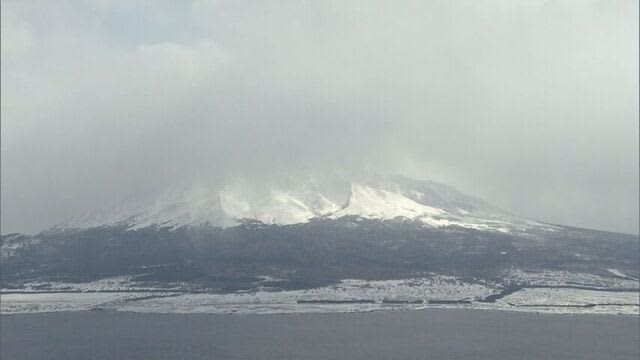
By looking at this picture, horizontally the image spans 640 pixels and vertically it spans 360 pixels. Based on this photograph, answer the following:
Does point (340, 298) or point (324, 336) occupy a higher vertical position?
point (340, 298)

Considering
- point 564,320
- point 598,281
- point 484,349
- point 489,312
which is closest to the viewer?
point 484,349

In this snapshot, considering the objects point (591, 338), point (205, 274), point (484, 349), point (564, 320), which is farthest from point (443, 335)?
point (205, 274)

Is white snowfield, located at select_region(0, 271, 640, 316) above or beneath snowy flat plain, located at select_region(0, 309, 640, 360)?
above

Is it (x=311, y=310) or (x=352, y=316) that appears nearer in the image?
(x=352, y=316)

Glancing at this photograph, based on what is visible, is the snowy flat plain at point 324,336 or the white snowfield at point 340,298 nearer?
the snowy flat plain at point 324,336

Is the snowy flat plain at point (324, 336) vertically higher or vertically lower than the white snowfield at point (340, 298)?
lower

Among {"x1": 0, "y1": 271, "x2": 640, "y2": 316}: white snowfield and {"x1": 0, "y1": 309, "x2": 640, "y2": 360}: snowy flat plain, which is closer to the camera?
{"x1": 0, "y1": 309, "x2": 640, "y2": 360}: snowy flat plain

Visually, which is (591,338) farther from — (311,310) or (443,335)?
(311,310)

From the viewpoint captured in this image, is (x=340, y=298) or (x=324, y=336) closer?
(x=324, y=336)
